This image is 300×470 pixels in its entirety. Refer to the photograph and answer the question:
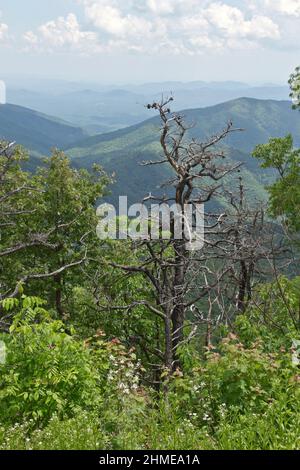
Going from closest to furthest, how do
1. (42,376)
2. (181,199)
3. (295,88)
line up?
(42,376) < (181,199) < (295,88)

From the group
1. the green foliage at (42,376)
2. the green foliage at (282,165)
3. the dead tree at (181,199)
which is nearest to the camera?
the green foliage at (42,376)

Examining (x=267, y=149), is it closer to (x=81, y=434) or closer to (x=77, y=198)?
(x=77, y=198)

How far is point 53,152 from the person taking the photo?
24156 mm

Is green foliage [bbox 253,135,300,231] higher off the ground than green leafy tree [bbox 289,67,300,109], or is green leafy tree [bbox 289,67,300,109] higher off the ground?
green leafy tree [bbox 289,67,300,109]

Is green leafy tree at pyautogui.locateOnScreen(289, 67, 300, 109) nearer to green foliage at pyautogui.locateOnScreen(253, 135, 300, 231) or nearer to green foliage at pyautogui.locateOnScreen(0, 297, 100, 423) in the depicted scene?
green foliage at pyautogui.locateOnScreen(253, 135, 300, 231)

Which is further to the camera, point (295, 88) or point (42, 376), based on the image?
point (295, 88)

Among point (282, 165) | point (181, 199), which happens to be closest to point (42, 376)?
point (181, 199)

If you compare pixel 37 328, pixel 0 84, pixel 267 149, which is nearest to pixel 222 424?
pixel 37 328

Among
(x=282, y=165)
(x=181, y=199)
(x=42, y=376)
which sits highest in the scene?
(x=282, y=165)

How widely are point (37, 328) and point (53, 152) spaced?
702 inches

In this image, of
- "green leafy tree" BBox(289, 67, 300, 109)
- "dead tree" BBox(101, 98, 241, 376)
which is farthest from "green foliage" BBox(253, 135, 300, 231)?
"dead tree" BBox(101, 98, 241, 376)

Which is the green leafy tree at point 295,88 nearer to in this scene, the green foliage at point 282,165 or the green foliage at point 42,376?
the green foliage at point 282,165

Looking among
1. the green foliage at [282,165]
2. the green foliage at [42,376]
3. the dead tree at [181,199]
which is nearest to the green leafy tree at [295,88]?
the green foliage at [282,165]

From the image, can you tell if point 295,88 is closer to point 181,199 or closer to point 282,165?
point 282,165
